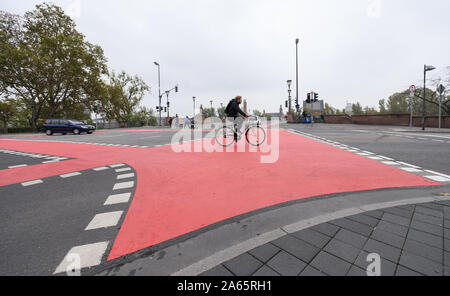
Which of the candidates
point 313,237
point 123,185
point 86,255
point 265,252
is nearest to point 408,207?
point 313,237

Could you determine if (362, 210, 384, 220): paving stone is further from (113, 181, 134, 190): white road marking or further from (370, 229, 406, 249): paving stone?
(113, 181, 134, 190): white road marking

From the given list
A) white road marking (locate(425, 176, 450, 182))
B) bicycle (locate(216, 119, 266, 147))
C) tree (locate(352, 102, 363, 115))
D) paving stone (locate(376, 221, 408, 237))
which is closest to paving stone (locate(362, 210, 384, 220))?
paving stone (locate(376, 221, 408, 237))

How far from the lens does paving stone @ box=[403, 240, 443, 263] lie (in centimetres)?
170

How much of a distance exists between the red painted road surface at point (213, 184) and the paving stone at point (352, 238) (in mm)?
986

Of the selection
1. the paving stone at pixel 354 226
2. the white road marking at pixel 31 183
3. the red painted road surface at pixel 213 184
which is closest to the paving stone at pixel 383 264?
the paving stone at pixel 354 226

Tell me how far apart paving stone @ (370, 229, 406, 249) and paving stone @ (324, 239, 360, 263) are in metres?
0.35

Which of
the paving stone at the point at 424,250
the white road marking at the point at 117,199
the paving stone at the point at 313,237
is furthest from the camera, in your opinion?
the white road marking at the point at 117,199

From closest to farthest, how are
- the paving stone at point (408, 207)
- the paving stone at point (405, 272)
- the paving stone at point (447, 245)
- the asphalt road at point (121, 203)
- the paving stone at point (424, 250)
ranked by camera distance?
the paving stone at point (405, 272) → the paving stone at point (424, 250) → the paving stone at point (447, 245) → the asphalt road at point (121, 203) → the paving stone at point (408, 207)

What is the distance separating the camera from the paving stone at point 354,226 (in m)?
2.09

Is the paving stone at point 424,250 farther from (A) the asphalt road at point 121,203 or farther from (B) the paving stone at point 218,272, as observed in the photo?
(B) the paving stone at point 218,272

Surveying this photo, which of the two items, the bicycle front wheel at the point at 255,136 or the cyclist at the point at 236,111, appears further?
the bicycle front wheel at the point at 255,136

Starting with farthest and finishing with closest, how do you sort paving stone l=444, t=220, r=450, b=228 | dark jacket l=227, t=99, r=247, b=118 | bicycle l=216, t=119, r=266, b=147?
bicycle l=216, t=119, r=266, b=147 < dark jacket l=227, t=99, r=247, b=118 < paving stone l=444, t=220, r=450, b=228
